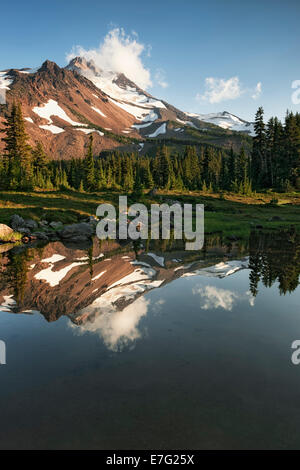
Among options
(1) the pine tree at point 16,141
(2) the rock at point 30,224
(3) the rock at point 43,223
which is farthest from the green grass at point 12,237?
(1) the pine tree at point 16,141

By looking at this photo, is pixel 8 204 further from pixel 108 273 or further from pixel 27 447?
pixel 27 447

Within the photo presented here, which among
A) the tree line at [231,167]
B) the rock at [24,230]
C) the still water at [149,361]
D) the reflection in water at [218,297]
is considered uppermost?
the tree line at [231,167]

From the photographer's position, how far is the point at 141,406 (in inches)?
204

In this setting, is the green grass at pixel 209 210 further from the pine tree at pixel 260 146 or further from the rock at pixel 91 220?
→ the pine tree at pixel 260 146

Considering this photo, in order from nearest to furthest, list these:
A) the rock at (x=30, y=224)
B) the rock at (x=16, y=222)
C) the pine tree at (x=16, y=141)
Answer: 1. the rock at (x=16, y=222)
2. the rock at (x=30, y=224)
3. the pine tree at (x=16, y=141)

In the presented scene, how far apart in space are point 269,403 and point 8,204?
141ft

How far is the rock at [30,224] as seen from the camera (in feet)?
105

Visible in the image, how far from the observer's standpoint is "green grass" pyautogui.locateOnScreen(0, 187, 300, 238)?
37000 millimetres

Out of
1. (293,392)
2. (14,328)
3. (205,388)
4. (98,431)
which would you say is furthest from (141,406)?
(14,328)

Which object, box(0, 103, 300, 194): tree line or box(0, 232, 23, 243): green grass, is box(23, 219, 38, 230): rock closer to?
box(0, 232, 23, 243): green grass

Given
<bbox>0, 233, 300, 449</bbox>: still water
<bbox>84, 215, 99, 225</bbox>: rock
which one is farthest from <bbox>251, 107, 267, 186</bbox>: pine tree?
<bbox>0, 233, 300, 449</bbox>: still water

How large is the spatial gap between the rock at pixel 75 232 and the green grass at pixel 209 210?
612cm

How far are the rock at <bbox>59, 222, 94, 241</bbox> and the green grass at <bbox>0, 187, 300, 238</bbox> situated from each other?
612 centimetres

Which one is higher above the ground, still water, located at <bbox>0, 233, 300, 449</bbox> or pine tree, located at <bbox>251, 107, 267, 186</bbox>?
pine tree, located at <bbox>251, 107, 267, 186</bbox>
